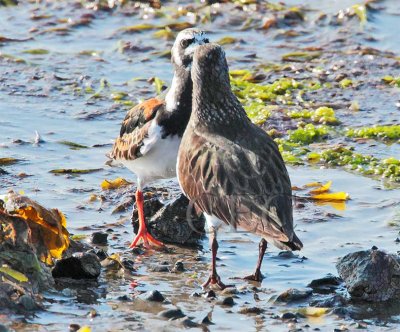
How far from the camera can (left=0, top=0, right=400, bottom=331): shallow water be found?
5.20 metres

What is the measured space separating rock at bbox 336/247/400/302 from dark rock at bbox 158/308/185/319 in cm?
88

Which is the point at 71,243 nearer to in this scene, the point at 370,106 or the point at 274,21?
the point at 370,106

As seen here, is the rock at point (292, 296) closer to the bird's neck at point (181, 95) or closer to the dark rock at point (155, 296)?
the dark rock at point (155, 296)

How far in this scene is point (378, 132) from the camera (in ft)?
26.1

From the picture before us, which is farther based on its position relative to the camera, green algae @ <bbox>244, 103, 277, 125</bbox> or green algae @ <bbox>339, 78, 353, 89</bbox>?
green algae @ <bbox>339, 78, 353, 89</bbox>

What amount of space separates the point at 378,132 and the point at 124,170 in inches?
75.4

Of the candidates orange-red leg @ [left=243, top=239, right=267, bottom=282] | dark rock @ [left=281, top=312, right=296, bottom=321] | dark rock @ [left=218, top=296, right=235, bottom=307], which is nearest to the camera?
dark rock @ [left=281, top=312, right=296, bottom=321]

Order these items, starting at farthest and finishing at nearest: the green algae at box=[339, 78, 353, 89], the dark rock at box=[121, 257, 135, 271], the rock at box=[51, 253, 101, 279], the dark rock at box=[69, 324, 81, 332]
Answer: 1. the green algae at box=[339, 78, 353, 89]
2. the dark rock at box=[121, 257, 135, 271]
3. the rock at box=[51, 253, 101, 279]
4. the dark rock at box=[69, 324, 81, 332]

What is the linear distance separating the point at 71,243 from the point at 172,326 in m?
1.15

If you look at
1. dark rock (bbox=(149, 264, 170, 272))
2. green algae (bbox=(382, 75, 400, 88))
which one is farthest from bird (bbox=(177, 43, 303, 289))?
green algae (bbox=(382, 75, 400, 88))

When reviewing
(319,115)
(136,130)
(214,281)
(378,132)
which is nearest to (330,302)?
(214,281)

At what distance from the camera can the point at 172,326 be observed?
493cm

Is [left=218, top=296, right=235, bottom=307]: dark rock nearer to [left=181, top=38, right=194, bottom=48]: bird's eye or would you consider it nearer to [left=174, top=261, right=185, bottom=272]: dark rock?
[left=174, top=261, right=185, bottom=272]: dark rock

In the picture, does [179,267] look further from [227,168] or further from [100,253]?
[227,168]
